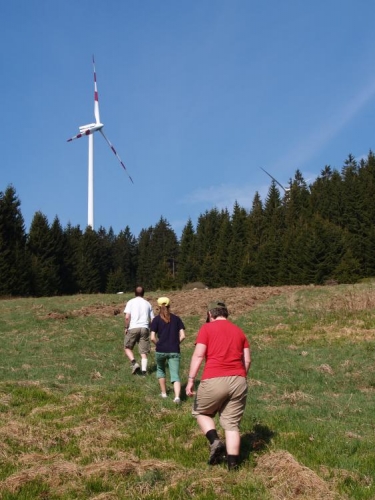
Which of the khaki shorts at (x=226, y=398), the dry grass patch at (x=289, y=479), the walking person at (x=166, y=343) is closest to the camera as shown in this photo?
the dry grass patch at (x=289, y=479)

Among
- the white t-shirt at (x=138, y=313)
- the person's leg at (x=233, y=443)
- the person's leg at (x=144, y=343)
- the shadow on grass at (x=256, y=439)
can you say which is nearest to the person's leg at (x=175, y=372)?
the shadow on grass at (x=256, y=439)

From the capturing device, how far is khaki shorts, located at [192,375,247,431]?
6.21 m

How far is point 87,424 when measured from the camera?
7.95 metres

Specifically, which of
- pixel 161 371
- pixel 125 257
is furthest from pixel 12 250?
pixel 125 257

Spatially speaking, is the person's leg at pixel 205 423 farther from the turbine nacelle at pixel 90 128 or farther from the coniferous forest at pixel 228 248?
the turbine nacelle at pixel 90 128

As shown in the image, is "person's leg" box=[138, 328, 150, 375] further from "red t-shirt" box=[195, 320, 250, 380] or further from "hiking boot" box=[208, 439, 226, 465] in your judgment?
"hiking boot" box=[208, 439, 226, 465]

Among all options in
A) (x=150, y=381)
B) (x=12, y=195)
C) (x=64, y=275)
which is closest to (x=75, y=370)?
(x=150, y=381)

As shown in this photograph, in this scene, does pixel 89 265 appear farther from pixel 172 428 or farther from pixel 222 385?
pixel 222 385

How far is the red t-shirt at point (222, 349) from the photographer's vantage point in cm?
632

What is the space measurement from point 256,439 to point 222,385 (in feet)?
4.51

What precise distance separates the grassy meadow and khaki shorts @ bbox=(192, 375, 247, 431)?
54 centimetres

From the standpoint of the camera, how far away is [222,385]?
6211mm

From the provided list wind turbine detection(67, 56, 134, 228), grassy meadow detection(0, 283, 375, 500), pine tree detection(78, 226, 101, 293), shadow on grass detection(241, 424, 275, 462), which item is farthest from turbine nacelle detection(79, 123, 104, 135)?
shadow on grass detection(241, 424, 275, 462)

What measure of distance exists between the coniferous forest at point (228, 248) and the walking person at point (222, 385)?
51.9 meters
